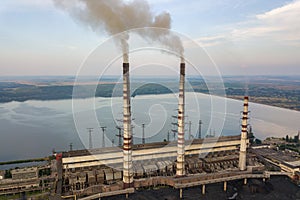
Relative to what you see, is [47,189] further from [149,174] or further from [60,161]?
[149,174]

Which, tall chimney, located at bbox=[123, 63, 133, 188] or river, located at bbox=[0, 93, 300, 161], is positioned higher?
Result: tall chimney, located at bbox=[123, 63, 133, 188]

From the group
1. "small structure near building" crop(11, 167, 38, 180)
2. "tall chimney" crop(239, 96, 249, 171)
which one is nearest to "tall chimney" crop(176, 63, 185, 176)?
"tall chimney" crop(239, 96, 249, 171)

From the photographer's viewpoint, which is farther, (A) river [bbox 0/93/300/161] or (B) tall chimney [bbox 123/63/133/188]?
(A) river [bbox 0/93/300/161]

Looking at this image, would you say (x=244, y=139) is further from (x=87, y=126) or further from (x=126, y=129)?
(x=87, y=126)

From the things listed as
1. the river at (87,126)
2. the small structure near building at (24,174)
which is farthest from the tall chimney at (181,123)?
the river at (87,126)

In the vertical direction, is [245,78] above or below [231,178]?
above

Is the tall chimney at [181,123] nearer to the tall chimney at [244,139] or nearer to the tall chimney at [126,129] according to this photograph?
the tall chimney at [126,129]

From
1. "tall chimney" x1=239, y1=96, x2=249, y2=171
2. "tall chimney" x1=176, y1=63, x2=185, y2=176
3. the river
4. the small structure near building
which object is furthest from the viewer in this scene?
the river

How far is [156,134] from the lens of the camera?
13.1 metres

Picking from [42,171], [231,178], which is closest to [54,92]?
[42,171]

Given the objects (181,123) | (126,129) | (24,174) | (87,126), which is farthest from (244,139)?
(87,126)

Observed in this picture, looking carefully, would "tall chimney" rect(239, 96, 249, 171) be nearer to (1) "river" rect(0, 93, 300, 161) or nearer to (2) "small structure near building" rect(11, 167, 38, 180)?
(1) "river" rect(0, 93, 300, 161)

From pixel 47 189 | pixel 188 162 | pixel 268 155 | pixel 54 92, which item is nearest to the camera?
pixel 47 189

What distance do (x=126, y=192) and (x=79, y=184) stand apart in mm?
2183
